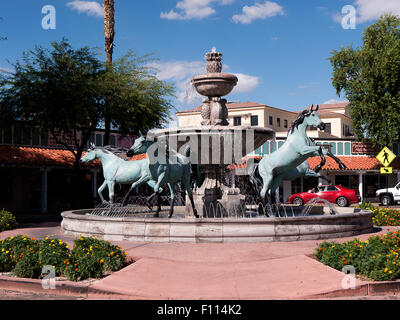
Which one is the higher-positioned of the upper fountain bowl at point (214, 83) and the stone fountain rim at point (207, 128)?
the upper fountain bowl at point (214, 83)

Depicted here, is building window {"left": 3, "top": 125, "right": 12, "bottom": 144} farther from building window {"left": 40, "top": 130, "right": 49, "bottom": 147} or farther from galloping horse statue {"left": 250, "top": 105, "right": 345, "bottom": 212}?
galloping horse statue {"left": 250, "top": 105, "right": 345, "bottom": 212}

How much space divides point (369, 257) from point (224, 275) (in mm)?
2256

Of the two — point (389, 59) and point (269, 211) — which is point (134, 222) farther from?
point (389, 59)

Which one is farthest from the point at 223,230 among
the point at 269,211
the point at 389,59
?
the point at 389,59

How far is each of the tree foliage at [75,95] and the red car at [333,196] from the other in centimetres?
1212


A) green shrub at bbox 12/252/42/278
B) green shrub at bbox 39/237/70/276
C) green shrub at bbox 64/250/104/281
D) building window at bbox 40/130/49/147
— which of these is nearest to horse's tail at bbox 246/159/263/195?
green shrub at bbox 39/237/70/276

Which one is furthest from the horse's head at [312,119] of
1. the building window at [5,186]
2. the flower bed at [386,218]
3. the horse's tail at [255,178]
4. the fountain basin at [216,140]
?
the building window at [5,186]

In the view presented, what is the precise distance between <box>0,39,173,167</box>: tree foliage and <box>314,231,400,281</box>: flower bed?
68.3 ft

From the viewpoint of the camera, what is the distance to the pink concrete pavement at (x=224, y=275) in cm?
614

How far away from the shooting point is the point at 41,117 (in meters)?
26.5

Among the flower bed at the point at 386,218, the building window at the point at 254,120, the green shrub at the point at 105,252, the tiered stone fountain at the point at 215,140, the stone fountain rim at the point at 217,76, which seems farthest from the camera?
the building window at the point at 254,120

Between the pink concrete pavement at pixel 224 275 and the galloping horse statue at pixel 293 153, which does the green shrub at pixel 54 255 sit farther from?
the galloping horse statue at pixel 293 153

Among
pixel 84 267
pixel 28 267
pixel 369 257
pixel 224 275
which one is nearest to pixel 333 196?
pixel 369 257

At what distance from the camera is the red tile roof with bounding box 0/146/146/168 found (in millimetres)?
27922
